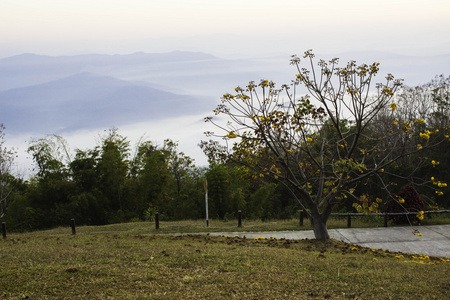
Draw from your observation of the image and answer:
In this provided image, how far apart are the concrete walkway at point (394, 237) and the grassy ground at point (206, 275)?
336cm

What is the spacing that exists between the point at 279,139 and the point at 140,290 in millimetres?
6319

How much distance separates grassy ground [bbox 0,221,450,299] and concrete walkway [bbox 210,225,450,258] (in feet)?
11.0

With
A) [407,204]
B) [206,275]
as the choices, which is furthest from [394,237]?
[206,275]

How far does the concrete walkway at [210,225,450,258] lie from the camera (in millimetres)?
12094

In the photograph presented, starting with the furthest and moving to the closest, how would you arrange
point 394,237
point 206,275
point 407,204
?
point 407,204
point 394,237
point 206,275

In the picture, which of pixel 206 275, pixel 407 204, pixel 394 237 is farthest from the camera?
pixel 407 204

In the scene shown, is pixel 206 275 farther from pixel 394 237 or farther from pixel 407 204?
pixel 407 204

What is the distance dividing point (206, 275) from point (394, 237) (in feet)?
28.7

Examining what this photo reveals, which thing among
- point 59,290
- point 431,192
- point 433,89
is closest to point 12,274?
point 59,290

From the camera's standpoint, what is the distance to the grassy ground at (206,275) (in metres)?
6.07

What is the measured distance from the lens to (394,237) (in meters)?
13.5

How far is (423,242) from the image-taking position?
12.8m

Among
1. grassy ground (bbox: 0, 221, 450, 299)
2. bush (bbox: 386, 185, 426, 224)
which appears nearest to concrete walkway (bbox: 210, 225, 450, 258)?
bush (bbox: 386, 185, 426, 224)

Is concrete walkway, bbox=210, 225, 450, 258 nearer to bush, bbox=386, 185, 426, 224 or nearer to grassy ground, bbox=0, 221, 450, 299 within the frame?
bush, bbox=386, 185, 426, 224
